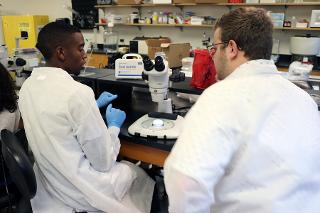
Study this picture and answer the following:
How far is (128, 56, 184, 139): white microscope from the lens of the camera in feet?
4.51

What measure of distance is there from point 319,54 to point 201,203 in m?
3.56

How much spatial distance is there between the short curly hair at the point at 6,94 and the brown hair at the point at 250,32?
1.19 meters

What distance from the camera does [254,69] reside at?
0.82m

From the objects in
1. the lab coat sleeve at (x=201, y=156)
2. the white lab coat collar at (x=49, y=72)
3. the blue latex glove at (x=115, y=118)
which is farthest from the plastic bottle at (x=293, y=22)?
the lab coat sleeve at (x=201, y=156)

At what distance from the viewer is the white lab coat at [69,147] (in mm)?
1146

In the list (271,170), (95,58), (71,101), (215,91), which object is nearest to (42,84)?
(71,101)

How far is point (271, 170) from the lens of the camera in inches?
27.6

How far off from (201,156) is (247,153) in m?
0.12

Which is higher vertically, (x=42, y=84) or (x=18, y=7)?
(x=18, y=7)

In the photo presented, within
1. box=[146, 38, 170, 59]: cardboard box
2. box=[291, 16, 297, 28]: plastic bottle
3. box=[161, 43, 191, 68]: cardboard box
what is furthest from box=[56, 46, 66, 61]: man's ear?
box=[291, 16, 297, 28]: plastic bottle

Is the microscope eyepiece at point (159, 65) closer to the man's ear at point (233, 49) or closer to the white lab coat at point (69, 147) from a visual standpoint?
the white lab coat at point (69, 147)

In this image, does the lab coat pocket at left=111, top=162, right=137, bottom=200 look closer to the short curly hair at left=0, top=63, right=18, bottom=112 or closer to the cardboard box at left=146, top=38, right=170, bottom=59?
the short curly hair at left=0, top=63, right=18, bottom=112

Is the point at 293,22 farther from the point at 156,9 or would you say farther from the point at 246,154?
the point at 246,154

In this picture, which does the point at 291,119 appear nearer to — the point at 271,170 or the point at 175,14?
the point at 271,170
